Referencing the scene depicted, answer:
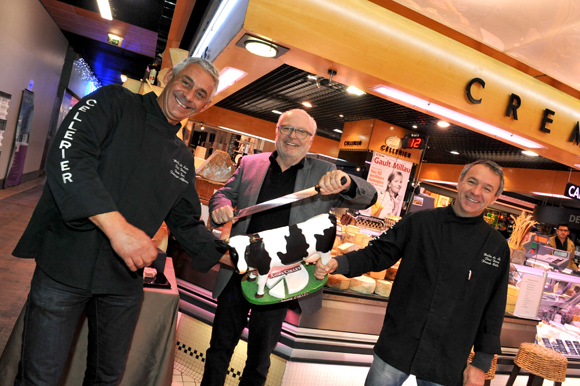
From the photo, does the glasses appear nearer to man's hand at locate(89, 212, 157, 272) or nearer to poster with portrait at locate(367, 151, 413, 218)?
man's hand at locate(89, 212, 157, 272)

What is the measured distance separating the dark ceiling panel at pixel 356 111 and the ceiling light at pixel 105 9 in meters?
3.32

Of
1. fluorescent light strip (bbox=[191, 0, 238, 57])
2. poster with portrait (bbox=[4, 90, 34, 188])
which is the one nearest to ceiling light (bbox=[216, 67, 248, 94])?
fluorescent light strip (bbox=[191, 0, 238, 57])

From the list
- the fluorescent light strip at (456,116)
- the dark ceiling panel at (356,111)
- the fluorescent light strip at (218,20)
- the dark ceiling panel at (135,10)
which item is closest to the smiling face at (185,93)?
the fluorescent light strip at (218,20)

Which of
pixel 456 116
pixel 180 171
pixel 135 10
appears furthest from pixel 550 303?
pixel 135 10

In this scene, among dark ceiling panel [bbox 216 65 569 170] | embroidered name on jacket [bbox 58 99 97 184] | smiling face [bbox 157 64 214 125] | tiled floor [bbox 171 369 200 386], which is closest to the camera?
embroidered name on jacket [bbox 58 99 97 184]

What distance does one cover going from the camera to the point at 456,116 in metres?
4.75

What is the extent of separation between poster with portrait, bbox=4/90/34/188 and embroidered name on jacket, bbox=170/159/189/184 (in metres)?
9.08

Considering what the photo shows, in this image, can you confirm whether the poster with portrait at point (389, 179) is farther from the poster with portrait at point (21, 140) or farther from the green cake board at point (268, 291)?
the poster with portrait at point (21, 140)

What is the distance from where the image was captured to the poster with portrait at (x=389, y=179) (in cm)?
796

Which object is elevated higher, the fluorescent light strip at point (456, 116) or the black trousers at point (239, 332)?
the fluorescent light strip at point (456, 116)

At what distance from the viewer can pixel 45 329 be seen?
132 centimetres

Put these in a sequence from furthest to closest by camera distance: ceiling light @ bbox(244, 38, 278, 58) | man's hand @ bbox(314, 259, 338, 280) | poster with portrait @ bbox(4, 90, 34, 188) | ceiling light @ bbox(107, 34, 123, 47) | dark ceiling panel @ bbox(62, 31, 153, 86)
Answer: dark ceiling panel @ bbox(62, 31, 153, 86), ceiling light @ bbox(107, 34, 123, 47), poster with portrait @ bbox(4, 90, 34, 188), ceiling light @ bbox(244, 38, 278, 58), man's hand @ bbox(314, 259, 338, 280)

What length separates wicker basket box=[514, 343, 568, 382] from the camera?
3328 millimetres

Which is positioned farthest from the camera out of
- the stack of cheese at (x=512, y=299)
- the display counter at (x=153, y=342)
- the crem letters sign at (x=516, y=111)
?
the crem letters sign at (x=516, y=111)
